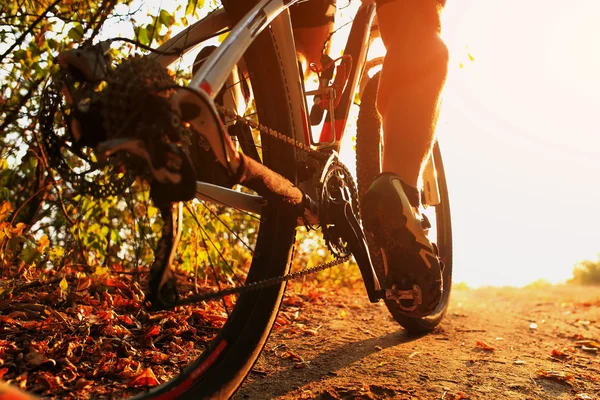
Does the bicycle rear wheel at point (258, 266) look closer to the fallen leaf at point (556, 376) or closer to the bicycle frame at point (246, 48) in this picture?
the bicycle frame at point (246, 48)

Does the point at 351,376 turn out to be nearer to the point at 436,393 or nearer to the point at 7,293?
the point at 436,393

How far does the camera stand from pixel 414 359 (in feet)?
6.90

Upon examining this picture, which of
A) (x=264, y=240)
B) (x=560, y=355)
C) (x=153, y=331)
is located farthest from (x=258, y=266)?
(x=560, y=355)

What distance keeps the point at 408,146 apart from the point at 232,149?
0.75 m

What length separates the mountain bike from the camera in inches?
39.9

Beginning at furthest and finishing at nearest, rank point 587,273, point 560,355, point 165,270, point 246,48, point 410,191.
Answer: point 587,273 < point 560,355 < point 410,191 < point 246,48 < point 165,270

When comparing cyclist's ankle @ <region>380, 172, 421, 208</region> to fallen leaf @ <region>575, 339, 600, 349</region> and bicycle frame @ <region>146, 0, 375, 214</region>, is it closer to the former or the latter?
bicycle frame @ <region>146, 0, 375, 214</region>

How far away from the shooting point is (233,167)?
3.88 ft

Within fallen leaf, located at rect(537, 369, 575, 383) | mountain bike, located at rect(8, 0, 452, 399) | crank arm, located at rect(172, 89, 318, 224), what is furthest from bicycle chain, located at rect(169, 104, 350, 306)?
fallen leaf, located at rect(537, 369, 575, 383)

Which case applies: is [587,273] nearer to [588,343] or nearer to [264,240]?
[588,343]

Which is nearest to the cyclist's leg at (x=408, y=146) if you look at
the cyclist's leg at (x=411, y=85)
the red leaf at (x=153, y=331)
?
the cyclist's leg at (x=411, y=85)

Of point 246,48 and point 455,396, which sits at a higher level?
point 246,48

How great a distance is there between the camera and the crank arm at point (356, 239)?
67.2 inches

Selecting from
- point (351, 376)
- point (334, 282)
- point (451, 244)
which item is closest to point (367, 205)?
point (351, 376)
